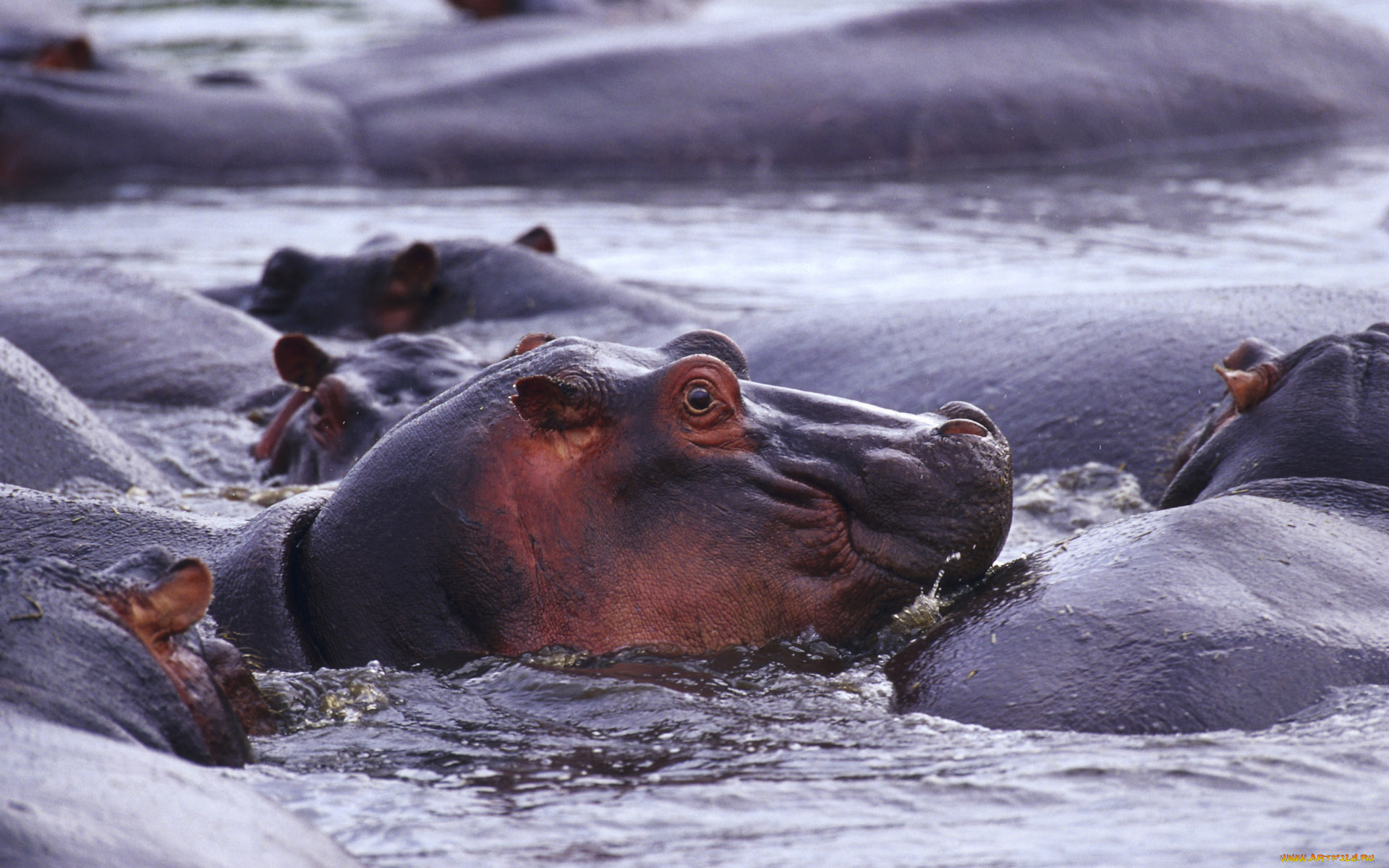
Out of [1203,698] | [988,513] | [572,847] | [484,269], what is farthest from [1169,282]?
[572,847]

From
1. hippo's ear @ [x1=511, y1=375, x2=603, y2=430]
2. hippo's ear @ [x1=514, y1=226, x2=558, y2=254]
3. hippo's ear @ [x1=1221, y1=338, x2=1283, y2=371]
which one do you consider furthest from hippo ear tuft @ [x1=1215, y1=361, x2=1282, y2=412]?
hippo's ear @ [x1=514, y1=226, x2=558, y2=254]

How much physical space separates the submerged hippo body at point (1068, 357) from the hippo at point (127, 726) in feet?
9.58

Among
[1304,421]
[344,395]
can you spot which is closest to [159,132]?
[344,395]

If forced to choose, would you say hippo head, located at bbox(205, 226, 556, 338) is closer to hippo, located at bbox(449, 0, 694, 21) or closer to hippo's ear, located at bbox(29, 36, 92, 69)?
hippo's ear, located at bbox(29, 36, 92, 69)

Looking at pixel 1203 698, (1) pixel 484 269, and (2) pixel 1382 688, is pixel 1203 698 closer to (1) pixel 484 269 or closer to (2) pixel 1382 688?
(2) pixel 1382 688

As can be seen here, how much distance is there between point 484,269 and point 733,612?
4.53 m

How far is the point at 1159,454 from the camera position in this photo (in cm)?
536

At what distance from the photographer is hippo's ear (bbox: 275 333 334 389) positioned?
6.08 metres

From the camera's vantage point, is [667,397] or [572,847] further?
[667,397]

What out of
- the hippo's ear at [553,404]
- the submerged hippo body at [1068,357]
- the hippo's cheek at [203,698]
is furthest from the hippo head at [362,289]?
the hippo's cheek at [203,698]

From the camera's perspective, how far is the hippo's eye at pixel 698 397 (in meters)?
3.81

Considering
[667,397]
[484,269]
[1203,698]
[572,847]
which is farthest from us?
[484,269]

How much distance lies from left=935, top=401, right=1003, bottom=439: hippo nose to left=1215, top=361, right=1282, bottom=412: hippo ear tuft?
2.35 ft

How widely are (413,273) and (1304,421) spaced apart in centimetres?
447
